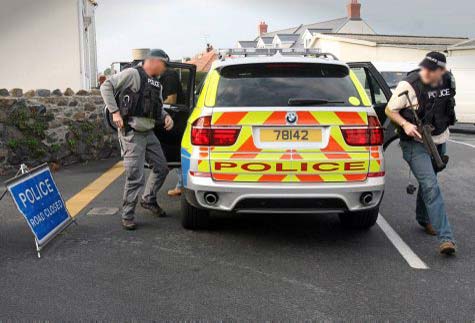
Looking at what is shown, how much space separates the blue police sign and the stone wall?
356cm

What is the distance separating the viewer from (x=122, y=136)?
5605mm

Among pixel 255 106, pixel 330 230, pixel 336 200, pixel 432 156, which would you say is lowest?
pixel 330 230

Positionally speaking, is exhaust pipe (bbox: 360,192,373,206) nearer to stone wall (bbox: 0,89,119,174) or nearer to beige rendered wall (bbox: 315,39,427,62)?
stone wall (bbox: 0,89,119,174)

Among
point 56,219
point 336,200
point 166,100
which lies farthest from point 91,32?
point 336,200

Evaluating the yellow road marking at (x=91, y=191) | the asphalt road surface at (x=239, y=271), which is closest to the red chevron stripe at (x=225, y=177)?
the asphalt road surface at (x=239, y=271)

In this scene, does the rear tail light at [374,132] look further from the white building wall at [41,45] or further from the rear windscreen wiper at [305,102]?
the white building wall at [41,45]

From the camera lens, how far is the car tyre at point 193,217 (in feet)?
17.9

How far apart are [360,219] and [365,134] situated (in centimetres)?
111

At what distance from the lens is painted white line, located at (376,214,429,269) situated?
15.3 feet

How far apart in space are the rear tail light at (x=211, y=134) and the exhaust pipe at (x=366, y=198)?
1.17 m

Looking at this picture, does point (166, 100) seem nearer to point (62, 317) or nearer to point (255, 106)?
point (255, 106)

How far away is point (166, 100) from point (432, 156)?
10.6ft

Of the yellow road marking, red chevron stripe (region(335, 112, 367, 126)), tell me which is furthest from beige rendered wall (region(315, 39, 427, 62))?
red chevron stripe (region(335, 112, 367, 126))

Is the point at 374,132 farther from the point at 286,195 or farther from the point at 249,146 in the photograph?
the point at 249,146
